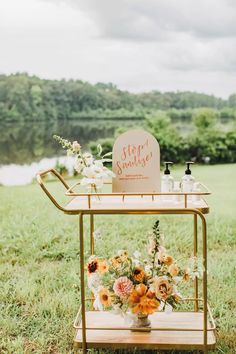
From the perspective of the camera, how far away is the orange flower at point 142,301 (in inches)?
82.0

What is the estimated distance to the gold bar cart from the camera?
6.37ft

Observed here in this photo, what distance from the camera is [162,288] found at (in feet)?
6.80

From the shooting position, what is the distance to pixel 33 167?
193 inches

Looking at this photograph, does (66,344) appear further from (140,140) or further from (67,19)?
(67,19)

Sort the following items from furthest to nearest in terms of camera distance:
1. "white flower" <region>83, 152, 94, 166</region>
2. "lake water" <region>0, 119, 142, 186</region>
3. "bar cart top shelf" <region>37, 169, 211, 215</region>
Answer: "lake water" <region>0, 119, 142, 186</region>, "white flower" <region>83, 152, 94, 166</region>, "bar cart top shelf" <region>37, 169, 211, 215</region>

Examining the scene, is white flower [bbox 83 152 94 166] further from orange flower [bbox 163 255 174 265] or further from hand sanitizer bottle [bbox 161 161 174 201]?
orange flower [bbox 163 255 174 265]

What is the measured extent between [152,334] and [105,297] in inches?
9.9

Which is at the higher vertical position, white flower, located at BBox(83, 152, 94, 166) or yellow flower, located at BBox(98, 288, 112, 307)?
white flower, located at BBox(83, 152, 94, 166)

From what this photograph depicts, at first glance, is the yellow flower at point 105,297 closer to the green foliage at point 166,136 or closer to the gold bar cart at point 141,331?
the gold bar cart at point 141,331

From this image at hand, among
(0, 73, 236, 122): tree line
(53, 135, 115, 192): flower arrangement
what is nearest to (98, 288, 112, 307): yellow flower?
(53, 135, 115, 192): flower arrangement

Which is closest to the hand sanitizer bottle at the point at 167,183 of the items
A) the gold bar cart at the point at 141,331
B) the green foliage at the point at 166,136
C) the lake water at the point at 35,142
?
the gold bar cart at the point at 141,331

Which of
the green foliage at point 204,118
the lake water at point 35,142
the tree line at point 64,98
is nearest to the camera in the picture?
the lake water at point 35,142

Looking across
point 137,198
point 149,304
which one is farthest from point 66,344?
point 137,198

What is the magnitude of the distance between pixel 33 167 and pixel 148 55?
146cm
